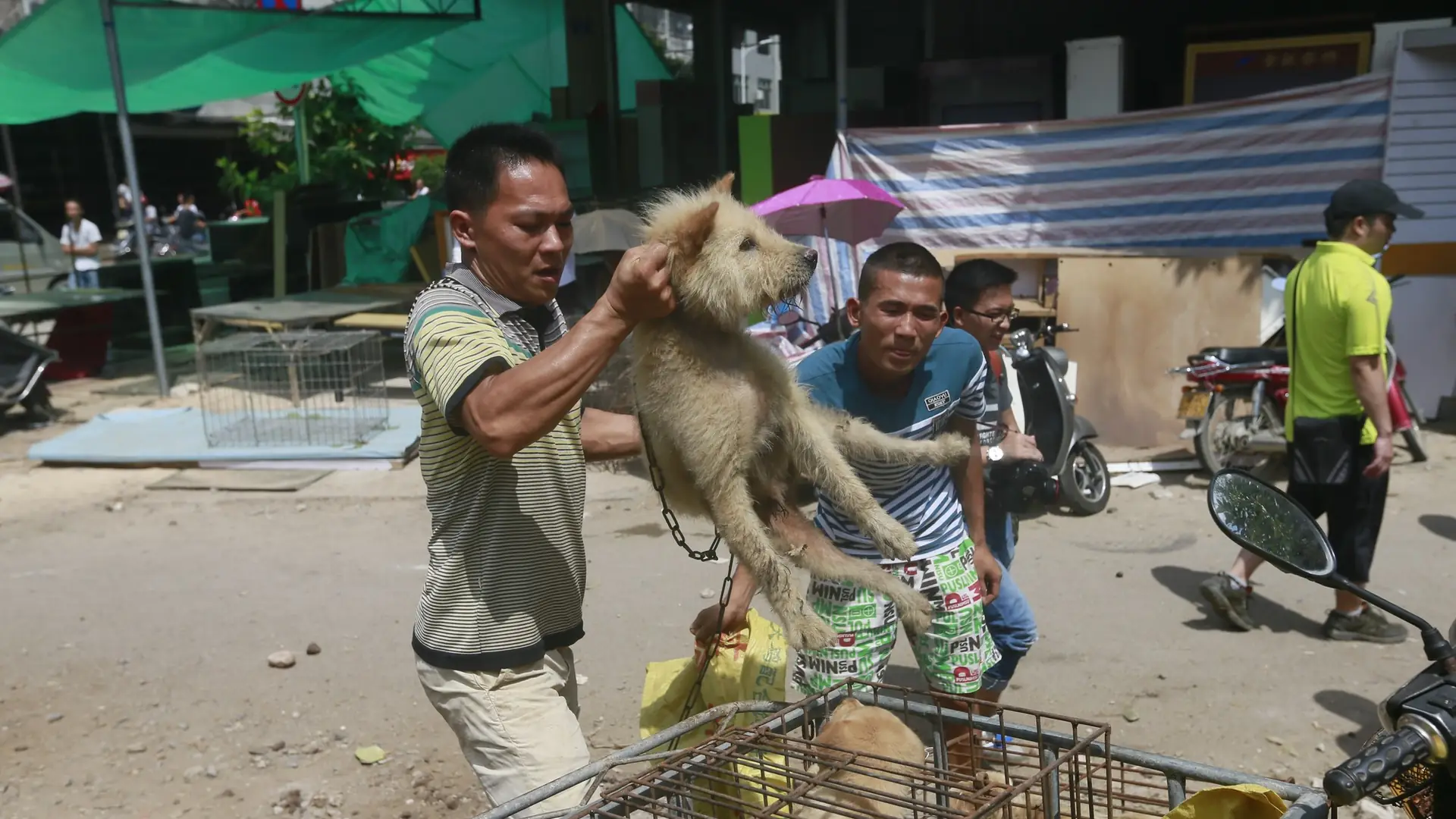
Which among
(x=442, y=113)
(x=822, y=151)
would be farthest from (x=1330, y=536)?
(x=442, y=113)

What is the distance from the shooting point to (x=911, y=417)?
3.15 metres

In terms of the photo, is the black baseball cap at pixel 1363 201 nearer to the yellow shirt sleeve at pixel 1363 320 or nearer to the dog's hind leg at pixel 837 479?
the yellow shirt sleeve at pixel 1363 320

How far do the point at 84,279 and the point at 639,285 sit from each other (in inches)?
619

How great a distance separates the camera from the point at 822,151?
37.9ft

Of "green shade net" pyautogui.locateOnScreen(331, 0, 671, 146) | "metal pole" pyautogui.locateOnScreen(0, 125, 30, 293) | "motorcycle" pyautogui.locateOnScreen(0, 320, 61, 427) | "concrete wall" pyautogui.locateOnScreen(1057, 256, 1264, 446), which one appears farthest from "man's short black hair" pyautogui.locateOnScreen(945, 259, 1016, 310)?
"metal pole" pyautogui.locateOnScreen(0, 125, 30, 293)

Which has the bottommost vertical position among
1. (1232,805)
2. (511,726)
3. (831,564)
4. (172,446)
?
(172,446)

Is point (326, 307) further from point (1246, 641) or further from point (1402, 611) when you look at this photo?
point (1402, 611)

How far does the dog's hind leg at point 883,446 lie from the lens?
2.81 m

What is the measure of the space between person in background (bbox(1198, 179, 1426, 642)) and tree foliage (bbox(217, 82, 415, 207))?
13644 mm

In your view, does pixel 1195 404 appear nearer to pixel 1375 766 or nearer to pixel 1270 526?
pixel 1270 526

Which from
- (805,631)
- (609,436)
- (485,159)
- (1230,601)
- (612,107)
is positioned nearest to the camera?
(485,159)

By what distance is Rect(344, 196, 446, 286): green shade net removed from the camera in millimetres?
13734

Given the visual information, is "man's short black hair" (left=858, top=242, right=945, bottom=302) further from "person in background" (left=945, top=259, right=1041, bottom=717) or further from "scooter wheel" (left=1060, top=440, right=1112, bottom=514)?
"scooter wheel" (left=1060, top=440, right=1112, bottom=514)

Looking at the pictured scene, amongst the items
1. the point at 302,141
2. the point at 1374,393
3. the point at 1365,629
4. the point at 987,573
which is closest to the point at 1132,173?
the point at 1374,393
